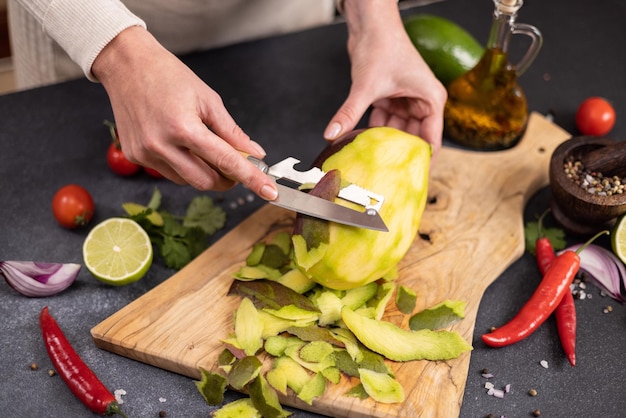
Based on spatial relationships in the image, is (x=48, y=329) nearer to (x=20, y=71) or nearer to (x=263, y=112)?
(x=263, y=112)

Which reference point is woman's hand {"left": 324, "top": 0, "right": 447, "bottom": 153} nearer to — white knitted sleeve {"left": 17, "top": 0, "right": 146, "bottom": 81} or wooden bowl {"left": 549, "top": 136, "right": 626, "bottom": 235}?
wooden bowl {"left": 549, "top": 136, "right": 626, "bottom": 235}

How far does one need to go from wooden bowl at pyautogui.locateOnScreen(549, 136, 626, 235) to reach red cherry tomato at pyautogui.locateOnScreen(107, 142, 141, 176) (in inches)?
51.7

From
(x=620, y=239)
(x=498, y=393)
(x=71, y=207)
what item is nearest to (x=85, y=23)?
(x=71, y=207)

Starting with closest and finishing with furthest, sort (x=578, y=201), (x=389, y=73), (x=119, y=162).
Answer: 1. (x=578, y=201)
2. (x=389, y=73)
3. (x=119, y=162)

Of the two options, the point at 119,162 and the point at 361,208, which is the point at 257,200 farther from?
the point at 361,208

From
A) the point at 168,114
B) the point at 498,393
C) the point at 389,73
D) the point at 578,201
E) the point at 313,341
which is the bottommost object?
the point at 498,393

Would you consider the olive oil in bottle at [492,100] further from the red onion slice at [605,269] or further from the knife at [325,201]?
the knife at [325,201]

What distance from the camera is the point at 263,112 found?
8.22 ft

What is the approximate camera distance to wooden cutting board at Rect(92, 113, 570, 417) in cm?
165

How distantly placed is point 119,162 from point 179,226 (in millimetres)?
350

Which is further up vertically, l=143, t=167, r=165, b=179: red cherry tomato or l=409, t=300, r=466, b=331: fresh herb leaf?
l=143, t=167, r=165, b=179: red cherry tomato

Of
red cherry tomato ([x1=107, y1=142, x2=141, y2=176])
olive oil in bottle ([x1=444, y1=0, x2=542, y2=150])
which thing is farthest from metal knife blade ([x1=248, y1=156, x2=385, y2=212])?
olive oil in bottle ([x1=444, y1=0, x2=542, y2=150])

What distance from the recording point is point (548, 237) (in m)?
2.08

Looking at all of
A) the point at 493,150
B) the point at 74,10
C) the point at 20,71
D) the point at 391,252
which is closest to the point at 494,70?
the point at 493,150
